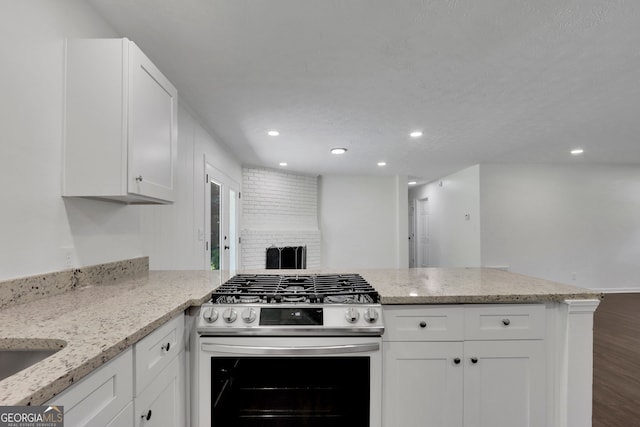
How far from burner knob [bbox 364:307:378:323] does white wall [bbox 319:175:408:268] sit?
214 inches

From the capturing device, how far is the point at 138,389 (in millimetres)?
985

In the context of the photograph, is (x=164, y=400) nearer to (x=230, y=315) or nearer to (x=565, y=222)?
(x=230, y=315)

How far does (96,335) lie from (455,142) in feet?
13.9

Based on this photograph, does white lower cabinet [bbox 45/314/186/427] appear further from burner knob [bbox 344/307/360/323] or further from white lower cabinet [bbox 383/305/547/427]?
white lower cabinet [bbox 383/305/547/427]

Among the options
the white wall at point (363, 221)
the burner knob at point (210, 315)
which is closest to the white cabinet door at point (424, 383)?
the burner knob at point (210, 315)

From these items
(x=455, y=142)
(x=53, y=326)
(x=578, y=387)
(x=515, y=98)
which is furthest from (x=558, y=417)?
(x=455, y=142)

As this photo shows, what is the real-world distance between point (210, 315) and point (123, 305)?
339 millimetres

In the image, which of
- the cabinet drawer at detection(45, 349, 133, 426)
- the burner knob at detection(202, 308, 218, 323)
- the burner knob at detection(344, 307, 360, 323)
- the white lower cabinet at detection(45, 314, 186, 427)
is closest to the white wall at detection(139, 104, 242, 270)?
the burner knob at detection(202, 308, 218, 323)

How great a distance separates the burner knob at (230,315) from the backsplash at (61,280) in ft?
2.49

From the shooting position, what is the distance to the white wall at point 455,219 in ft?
18.9

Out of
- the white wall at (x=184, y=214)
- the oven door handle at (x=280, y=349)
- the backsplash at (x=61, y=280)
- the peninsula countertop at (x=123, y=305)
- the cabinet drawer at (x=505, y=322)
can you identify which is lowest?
the oven door handle at (x=280, y=349)

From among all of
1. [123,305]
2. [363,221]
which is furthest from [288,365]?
[363,221]

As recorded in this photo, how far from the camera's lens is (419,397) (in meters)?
1.46

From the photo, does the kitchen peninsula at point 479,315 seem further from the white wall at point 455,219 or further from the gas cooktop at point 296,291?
the white wall at point 455,219
